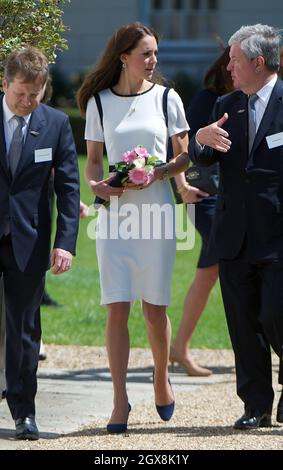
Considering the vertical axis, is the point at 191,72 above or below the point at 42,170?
below

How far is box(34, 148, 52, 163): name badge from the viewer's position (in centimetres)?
607

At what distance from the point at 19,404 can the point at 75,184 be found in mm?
1177

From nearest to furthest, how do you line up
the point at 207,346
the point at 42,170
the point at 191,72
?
the point at 42,170 < the point at 207,346 < the point at 191,72

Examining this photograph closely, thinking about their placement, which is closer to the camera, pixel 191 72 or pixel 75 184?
Answer: pixel 75 184

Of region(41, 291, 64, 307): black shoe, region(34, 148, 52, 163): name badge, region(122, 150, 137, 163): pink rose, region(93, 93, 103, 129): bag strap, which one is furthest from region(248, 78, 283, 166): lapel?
region(41, 291, 64, 307): black shoe

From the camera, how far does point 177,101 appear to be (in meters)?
6.53

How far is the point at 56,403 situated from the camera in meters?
7.35

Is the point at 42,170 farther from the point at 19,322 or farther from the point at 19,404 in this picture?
the point at 19,404

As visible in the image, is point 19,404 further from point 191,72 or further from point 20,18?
point 191,72

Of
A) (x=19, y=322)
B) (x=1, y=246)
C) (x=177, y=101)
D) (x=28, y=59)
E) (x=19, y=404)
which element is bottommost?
(x=19, y=404)

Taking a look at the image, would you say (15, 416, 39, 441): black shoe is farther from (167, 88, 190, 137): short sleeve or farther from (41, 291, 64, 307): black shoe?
(41, 291, 64, 307): black shoe

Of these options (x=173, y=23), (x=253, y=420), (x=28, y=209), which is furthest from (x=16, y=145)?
(x=173, y=23)
